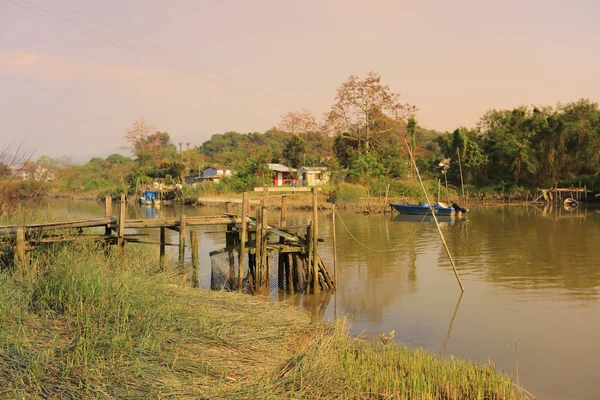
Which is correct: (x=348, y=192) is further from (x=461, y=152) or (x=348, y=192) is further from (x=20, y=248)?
(x=20, y=248)

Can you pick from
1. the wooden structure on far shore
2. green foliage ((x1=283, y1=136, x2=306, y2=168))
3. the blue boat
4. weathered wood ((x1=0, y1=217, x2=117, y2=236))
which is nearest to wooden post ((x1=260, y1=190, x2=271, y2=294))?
weathered wood ((x1=0, y1=217, x2=117, y2=236))

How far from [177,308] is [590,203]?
44.2 meters

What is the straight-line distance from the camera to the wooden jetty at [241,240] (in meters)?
10.6

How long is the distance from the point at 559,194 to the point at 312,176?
840 inches

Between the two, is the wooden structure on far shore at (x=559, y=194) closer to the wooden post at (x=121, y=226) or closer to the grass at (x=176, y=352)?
the wooden post at (x=121, y=226)

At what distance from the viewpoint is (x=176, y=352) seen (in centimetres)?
575

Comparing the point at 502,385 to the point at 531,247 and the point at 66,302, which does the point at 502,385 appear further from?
the point at 531,247

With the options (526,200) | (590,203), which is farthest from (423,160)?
(590,203)

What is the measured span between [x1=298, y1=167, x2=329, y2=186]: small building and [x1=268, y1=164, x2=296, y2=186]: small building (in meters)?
1.61

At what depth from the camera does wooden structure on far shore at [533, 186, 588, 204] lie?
42.6 metres

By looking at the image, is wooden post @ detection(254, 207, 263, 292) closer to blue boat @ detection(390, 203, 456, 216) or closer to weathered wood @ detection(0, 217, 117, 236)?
weathered wood @ detection(0, 217, 117, 236)

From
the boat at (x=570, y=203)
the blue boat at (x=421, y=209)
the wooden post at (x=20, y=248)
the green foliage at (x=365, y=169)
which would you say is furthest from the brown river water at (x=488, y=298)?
the green foliage at (x=365, y=169)

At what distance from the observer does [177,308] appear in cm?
686

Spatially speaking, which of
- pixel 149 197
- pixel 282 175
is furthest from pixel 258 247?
pixel 149 197
